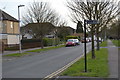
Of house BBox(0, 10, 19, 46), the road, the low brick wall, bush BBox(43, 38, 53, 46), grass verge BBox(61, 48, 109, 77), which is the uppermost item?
house BBox(0, 10, 19, 46)

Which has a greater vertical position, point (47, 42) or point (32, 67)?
point (47, 42)

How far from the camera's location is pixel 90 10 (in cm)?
1616

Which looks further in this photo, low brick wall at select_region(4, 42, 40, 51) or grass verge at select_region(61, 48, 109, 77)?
low brick wall at select_region(4, 42, 40, 51)

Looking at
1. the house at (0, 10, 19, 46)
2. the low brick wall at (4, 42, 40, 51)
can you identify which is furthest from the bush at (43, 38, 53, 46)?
the house at (0, 10, 19, 46)

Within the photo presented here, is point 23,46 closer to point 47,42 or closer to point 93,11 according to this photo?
point 47,42

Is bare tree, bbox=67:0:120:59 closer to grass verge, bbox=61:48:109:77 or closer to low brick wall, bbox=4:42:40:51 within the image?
A: grass verge, bbox=61:48:109:77

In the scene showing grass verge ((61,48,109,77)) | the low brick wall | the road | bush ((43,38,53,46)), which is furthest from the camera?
bush ((43,38,53,46))

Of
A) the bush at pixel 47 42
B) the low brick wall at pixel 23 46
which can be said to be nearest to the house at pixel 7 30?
the low brick wall at pixel 23 46

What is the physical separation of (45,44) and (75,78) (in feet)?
131

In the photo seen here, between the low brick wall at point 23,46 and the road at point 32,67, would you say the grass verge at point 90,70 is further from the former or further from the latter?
the low brick wall at point 23,46

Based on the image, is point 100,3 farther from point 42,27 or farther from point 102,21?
point 42,27

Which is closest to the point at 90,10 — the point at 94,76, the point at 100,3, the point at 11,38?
the point at 100,3

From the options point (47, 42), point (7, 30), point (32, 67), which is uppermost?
point (7, 30)

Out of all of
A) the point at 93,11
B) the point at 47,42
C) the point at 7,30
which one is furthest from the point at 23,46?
the point at 93,11
